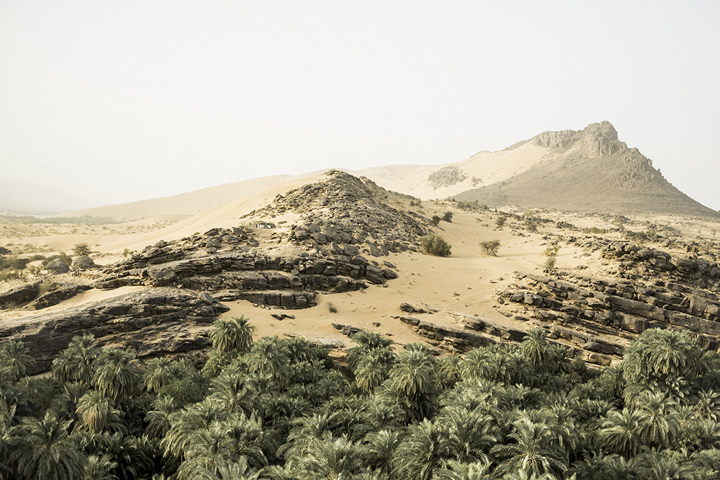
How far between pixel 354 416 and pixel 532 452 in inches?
361

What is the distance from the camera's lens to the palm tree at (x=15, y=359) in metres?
25.2

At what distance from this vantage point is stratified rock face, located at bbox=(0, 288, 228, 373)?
28703 mm

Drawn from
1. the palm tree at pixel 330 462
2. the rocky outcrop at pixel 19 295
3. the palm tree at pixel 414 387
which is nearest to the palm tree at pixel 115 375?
the palm tree at pixel 330 462

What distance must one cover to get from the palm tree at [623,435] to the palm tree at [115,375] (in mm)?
28907

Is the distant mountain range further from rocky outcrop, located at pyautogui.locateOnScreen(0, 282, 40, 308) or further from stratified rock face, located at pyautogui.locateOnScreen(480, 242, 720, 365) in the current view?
rocky outcrop, located at pyautogui.locateOnScreen(0, 282, 40, 308)

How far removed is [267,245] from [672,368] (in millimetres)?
39403

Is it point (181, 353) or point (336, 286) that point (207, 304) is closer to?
point (181, 353)

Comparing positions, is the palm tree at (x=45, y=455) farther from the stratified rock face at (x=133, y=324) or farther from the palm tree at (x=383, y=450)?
the stratified rock face at (x=133, y=324)

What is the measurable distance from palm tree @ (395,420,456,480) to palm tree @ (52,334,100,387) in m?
21.2

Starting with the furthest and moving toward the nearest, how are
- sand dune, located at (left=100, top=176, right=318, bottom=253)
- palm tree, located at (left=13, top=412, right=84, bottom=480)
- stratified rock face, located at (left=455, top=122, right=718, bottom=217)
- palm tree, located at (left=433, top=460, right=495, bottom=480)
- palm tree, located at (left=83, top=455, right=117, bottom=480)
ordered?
stratified rock face, located at (left=455, top=122, right=718, bottom=217), sand dune, located at (left=100, top=176, right=318, bottom=253), palm tree, located at (left=83, top=455, right=117, bottom=480), palm tree, located at (left=13, top=412, right=84, bottom=480), palm tree, located at (left=433, top=460, right=495, bottom=480)

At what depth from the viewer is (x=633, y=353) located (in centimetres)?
2742

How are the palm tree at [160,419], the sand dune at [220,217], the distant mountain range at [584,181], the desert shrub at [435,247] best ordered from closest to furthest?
1. the palm tree at [160,419]
2. the desert shrub at [435,247]
3. the sand dune at [220,217]
4. the distant mountain range at [584,181]

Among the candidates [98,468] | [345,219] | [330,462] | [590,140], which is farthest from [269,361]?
[590,140]

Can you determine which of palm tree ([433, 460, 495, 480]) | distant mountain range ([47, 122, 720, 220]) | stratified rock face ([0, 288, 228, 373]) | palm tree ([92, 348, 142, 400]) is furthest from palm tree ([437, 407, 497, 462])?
distant mountain range ([47, 122, 720, 220])
